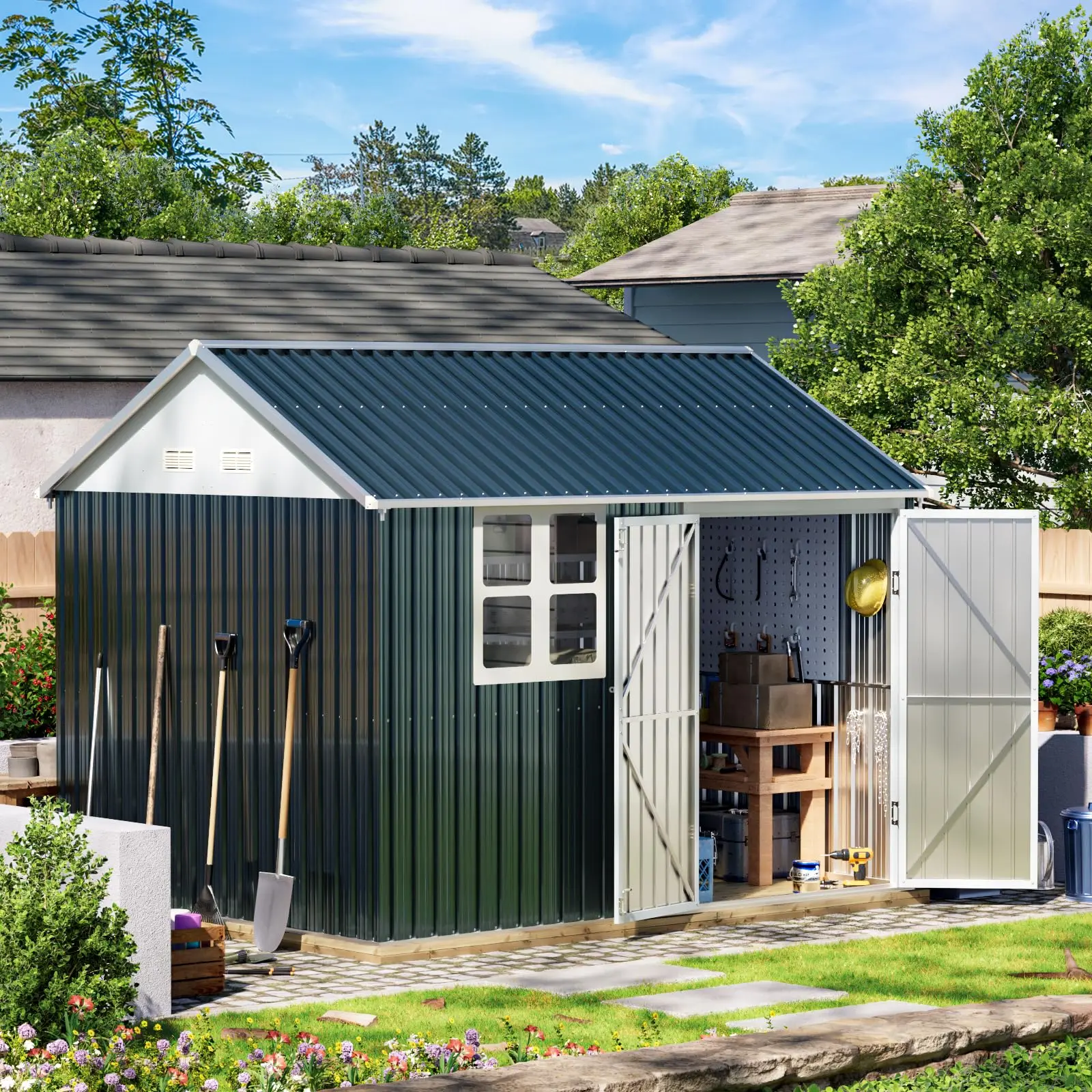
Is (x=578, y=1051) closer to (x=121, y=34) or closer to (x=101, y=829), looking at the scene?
(x=101, y=829)

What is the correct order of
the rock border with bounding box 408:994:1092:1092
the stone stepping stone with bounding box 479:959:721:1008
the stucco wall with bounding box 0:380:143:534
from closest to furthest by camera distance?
the rock border with bounding box 408:994:1092:1092 < the stone stepping stone with bounding box 479:959:721:1008 < the stucco wall with bounding box 0:380:143:534

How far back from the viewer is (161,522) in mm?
12805

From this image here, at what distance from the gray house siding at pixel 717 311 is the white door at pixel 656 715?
51.4ft

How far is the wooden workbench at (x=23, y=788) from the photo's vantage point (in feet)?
44.7

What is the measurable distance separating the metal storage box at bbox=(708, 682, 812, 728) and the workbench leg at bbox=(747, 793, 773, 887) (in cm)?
50

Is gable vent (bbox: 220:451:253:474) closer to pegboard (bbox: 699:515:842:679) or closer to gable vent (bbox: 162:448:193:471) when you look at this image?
gable vent (bbox: 162:448:193:471)

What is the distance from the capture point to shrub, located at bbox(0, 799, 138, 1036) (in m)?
9.00

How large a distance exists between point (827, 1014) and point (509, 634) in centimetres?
316

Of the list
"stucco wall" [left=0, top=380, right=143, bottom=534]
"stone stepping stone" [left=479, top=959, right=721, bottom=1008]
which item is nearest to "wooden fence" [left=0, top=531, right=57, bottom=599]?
"stucco wall" [left=0, top=380, right=143, bottom=534]

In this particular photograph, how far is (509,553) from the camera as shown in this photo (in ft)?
39.7

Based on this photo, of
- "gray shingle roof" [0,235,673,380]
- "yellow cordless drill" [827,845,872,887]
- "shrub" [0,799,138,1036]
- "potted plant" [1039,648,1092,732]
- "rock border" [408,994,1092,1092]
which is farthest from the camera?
"gray shingle roof" [0,235,673,380]

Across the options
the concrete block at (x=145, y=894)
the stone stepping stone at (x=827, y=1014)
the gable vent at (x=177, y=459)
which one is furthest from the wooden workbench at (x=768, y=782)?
the concrete block at (x=145, y=894)

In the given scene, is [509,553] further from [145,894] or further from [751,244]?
[751,244]

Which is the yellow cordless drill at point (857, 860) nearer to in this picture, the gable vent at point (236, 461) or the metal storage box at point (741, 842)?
the metal storage box at point (741, 842)
